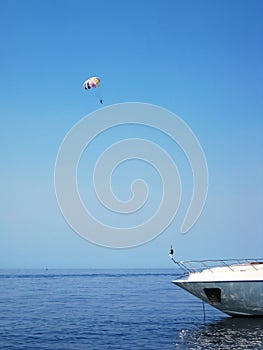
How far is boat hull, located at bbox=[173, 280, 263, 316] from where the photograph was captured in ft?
96.0

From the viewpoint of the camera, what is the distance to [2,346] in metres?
25.5

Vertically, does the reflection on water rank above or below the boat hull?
below

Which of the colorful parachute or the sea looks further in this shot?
the colorful parachute

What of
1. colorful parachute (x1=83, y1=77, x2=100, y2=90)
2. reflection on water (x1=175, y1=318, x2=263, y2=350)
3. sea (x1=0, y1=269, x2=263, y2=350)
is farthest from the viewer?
colorful parachute (x1=83, y1=77, x2=100, y2=90)

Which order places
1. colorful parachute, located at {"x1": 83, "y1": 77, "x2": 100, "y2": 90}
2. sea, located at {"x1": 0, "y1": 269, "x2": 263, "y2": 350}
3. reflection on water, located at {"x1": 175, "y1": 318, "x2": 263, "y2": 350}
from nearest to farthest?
reflection on water, located at {"x1": 175, "y1": 318, "x2": 263, "y2": 350}
sea, located at {"x1": 0, "y1": 269, "x2": 263, "y2": 350}
colorful parachute, located at {"x1": 83, "y1": 77, "x2": 100, "y2": 90}

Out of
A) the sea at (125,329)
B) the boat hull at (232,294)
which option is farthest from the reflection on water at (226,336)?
the boat hull at (232,294)

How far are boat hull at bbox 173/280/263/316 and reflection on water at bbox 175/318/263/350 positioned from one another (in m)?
0.86

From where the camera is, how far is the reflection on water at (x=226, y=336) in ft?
81.4

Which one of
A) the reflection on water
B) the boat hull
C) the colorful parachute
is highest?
the colorful parachute

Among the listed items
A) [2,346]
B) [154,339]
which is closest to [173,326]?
[154,339]

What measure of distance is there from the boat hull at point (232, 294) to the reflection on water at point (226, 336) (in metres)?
0.86

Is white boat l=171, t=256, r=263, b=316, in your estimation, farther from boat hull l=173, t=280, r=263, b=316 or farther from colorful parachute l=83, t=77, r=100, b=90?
colorful parachute l=83, t=77, r=100, b=90

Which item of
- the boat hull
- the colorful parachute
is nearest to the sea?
the boat hull

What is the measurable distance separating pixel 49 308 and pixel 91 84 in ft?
69.8
